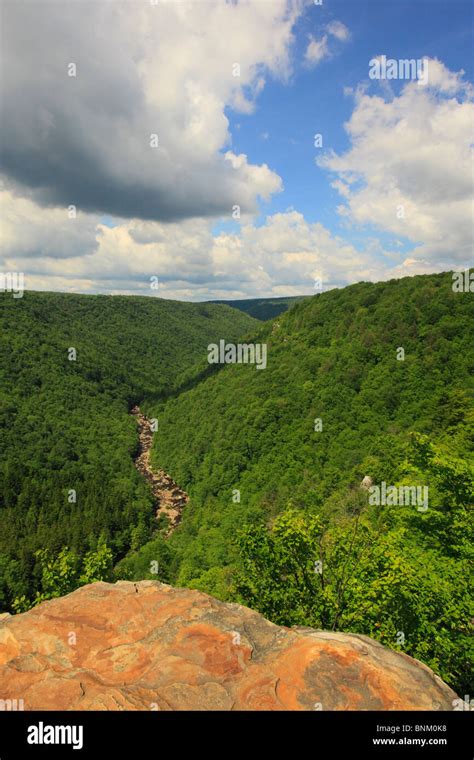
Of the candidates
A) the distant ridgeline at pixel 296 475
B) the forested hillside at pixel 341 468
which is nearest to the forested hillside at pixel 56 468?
the distant ridgeline at pixel 296 475

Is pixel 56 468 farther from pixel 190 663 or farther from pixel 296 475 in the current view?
pixel 190 663

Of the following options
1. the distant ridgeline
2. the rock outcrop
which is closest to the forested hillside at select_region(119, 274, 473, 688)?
the distant ridgeline

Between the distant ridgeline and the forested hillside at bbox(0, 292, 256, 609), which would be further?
the forested hillside at bbox(0, 292, 256, 609)

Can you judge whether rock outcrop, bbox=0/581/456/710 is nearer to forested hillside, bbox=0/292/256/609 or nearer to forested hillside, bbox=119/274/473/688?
forested hillside, bbox=119/274/473/688
